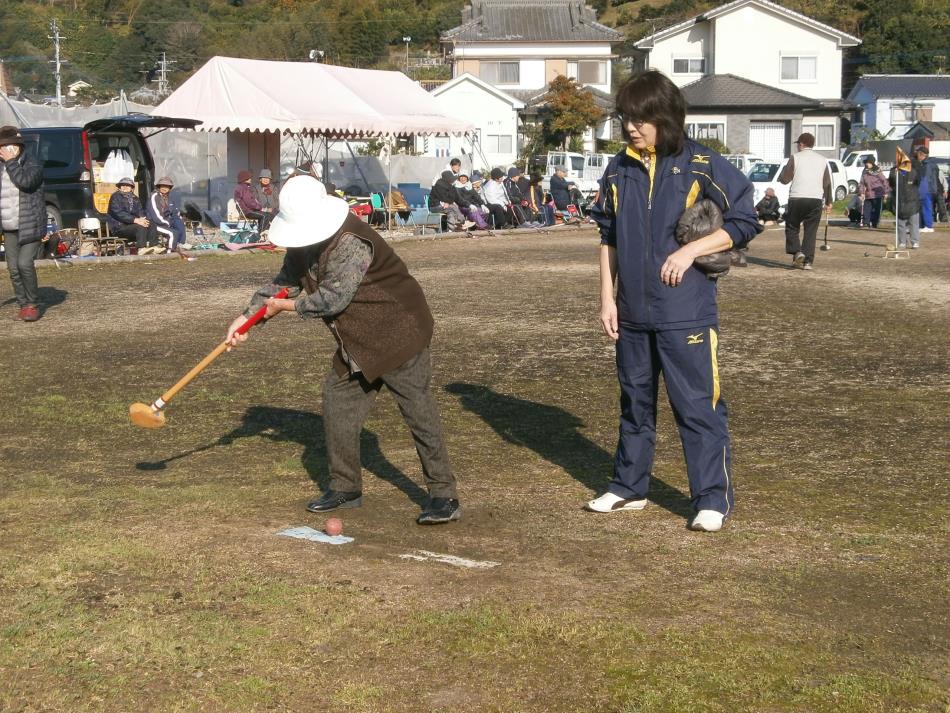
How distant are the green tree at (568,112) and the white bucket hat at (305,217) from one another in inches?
2086

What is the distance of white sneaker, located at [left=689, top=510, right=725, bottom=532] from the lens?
5176 millimetres

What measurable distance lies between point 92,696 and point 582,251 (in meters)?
Answer: 17.5

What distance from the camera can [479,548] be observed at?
16.5 feet

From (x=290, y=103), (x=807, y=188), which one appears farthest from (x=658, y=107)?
(x=290, y=103)

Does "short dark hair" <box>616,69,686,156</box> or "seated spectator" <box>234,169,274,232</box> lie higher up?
"short dark hair" <box>616,69,686,156</box>

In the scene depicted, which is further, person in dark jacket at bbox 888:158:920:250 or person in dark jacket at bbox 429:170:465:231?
person in dark jacket at bbox 429:170:465:231

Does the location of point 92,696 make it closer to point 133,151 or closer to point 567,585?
point 567,585

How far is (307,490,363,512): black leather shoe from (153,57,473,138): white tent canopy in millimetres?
18650

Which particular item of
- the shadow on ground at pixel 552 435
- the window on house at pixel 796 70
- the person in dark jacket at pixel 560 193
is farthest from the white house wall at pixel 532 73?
the shadow on ground at pixel 552 435

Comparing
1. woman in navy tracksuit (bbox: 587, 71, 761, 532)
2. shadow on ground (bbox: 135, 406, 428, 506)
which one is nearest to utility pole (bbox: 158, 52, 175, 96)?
shadow on ground (bbox: 135, 406, 428, 506)

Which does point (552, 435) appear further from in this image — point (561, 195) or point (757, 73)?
point (757, 73)

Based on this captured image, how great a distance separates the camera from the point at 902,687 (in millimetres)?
3609

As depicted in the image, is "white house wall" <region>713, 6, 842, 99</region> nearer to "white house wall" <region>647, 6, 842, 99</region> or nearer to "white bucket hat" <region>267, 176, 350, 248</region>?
"white house wall" <region>647, 6, 842, 99</region>

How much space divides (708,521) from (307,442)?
8.78 ft
